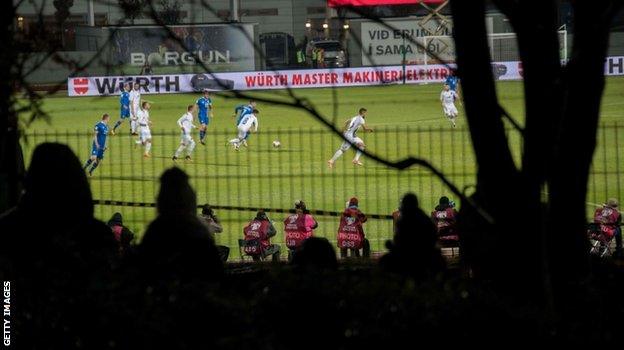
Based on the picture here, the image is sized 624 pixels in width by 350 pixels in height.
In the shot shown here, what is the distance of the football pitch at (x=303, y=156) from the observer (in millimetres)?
18433

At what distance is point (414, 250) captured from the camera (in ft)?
17.6

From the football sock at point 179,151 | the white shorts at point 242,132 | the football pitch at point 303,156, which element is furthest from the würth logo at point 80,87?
the football sock at point 179,151

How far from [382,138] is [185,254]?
2752cm

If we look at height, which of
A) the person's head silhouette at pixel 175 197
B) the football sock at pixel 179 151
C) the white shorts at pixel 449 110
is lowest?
the person's head silhouette at pixel 175 197

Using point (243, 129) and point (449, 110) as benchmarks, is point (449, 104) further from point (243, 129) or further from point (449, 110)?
point (243, 129)

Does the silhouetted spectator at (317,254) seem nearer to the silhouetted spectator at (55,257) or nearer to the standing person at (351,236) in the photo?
the silhouetted spectator at (55,257)

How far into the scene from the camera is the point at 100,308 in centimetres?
418

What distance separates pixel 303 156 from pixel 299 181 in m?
4.93

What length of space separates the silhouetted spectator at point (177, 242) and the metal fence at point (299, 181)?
29.8 feet

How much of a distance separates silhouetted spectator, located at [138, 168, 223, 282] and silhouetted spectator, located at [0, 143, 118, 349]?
19 cm

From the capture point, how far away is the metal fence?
17891 mm

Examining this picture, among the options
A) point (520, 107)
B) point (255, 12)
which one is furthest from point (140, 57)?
point (520, 107)

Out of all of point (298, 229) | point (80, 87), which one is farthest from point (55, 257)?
A: point (80, 87)

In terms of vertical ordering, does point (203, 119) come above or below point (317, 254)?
above
